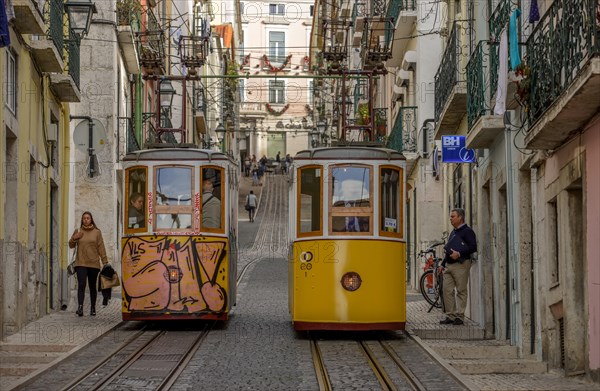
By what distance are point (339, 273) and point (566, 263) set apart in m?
4.23

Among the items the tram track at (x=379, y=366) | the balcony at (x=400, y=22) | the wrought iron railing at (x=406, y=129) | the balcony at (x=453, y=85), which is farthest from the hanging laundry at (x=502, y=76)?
the wrought iron railing at (x=406, y=129)

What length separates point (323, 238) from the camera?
57.5 ft

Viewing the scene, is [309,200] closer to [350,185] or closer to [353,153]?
[350,185]

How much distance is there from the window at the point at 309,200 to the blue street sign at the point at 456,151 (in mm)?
4081

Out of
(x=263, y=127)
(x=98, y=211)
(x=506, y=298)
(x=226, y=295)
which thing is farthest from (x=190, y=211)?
(x=263, y=127)

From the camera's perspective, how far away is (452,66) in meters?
22.4

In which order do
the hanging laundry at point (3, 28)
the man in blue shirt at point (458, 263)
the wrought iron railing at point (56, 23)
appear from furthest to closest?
the wrought iron railing at point (56, 23) → the man in blue shirt at point (458, 263) → the hanging laundry at point (3, 28)

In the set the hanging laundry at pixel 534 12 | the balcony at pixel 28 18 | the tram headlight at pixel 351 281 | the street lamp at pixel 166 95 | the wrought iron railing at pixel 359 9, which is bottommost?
the tram headlight at pixel 351 281

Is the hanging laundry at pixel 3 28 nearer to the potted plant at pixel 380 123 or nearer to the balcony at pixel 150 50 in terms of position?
the balcony at pixel 150 50

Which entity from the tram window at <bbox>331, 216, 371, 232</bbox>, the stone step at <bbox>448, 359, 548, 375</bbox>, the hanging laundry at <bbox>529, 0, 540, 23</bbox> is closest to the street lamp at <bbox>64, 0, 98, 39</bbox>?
the tram window at <bbox>331, 216, 371, 232</bbox>

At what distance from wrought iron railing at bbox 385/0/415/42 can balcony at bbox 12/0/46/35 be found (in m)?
15.0

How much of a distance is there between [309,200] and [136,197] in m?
2.63

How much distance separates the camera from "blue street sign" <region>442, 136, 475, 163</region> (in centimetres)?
2116

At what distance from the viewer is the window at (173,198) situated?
18562 mm
